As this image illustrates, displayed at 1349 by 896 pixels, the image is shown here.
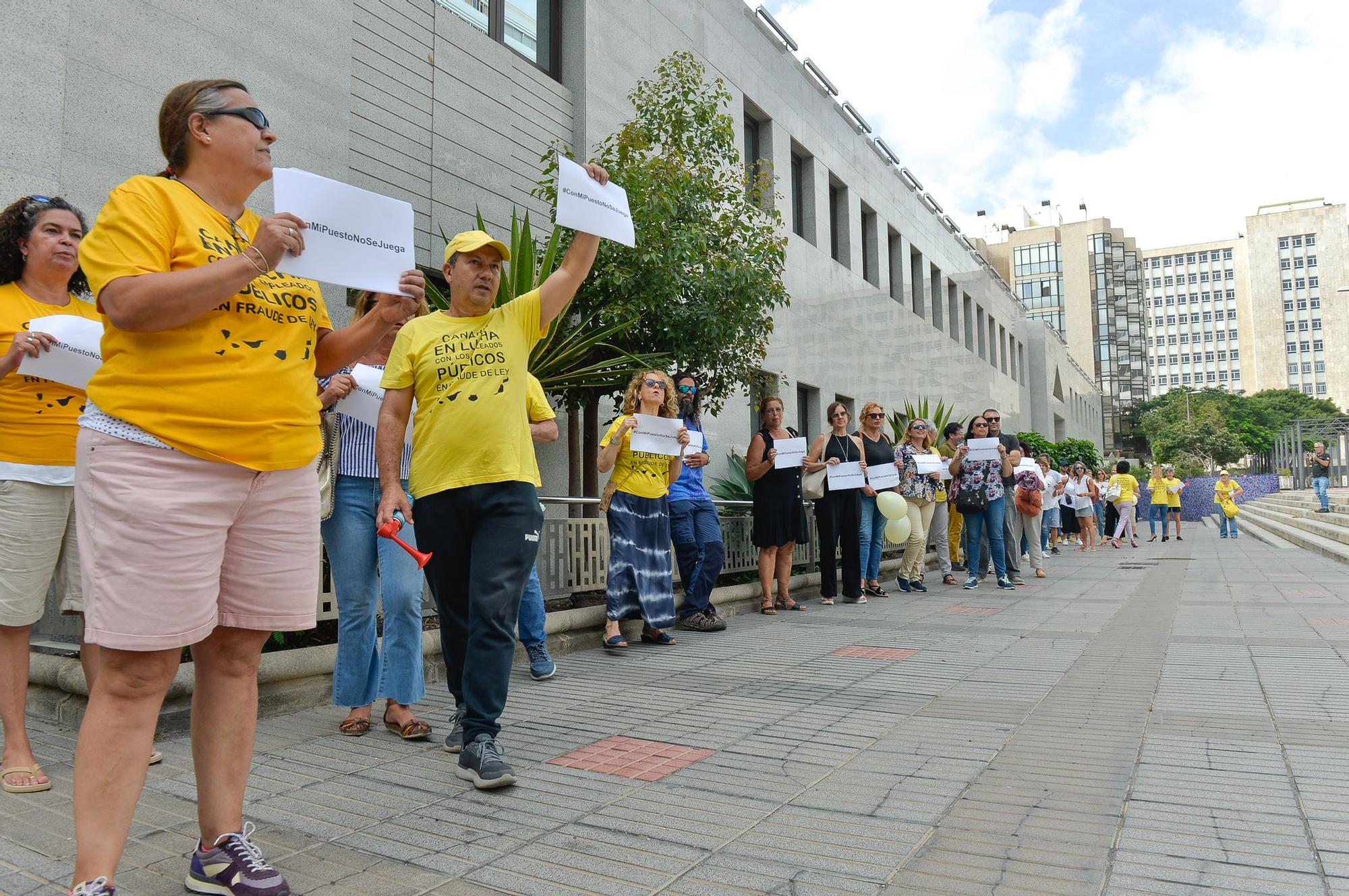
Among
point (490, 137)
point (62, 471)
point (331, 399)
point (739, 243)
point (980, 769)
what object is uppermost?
point (490, 137)

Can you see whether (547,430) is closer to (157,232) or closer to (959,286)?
(157,232)

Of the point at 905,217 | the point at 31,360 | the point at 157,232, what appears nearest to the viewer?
the point at 157,232

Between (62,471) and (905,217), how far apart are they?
24.1 metres

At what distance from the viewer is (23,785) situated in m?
3.15

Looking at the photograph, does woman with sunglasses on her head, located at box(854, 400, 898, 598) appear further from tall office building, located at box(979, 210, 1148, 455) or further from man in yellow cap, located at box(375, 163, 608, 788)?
tall office building, located at box(979, 210, 1148, 455)

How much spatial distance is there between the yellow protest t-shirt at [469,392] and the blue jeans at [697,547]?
3.84 metres

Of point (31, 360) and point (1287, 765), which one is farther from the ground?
point (31, 360)

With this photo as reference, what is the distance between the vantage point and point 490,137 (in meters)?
10.8

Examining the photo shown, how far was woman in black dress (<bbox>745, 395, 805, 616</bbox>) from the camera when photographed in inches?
341

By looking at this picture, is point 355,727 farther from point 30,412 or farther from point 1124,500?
point 1124,500

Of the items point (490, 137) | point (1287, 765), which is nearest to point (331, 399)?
point (1287, 765)

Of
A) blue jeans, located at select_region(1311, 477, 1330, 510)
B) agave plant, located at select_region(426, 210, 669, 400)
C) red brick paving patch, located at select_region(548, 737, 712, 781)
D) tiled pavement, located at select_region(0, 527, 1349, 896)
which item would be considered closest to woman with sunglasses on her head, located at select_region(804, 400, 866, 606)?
agave plant, located at select_region(426, 210, 669, 400)

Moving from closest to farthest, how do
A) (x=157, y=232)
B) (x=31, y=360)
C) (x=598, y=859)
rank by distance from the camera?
1. (x=157, y=232)
2. (x=598, y=859)
3. (x=31, y=360)

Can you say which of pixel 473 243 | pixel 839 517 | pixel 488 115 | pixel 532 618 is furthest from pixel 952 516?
Answer: pixel 473 243
